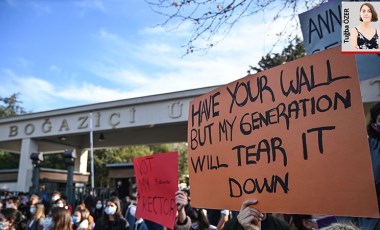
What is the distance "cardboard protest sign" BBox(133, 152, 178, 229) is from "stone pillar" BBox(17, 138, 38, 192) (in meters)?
16.3

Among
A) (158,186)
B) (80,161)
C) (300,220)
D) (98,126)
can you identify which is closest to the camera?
(300,220)

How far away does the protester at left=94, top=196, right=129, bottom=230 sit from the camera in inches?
249

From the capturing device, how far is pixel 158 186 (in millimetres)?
3945

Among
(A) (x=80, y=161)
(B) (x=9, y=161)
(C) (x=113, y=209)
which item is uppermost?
(B) (x=9, y=161)

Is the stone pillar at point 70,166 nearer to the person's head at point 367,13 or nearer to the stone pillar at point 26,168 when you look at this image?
the stone pillar at point 26,168

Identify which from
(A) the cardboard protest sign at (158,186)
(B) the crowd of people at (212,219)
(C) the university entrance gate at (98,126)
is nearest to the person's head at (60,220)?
(B) the crowd of people at (212,219)

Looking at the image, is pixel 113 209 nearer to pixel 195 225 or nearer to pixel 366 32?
pixel 195 225

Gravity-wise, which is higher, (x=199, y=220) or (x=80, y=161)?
(x=80, y=161)

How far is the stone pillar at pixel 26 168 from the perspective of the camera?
18784mm

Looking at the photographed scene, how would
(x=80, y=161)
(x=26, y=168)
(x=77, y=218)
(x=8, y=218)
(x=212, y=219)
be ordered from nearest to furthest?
1. (x=8, y=218)
2. (x=212, y=219)
3. (x=77, y=218)
4. (x=26, y=168)
5. (x=80, y=161)

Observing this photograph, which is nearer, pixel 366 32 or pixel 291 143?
pixel 366 32

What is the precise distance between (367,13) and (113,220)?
559cm

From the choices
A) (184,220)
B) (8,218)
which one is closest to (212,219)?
(184,220)

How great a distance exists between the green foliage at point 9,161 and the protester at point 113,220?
3823 centimetres
